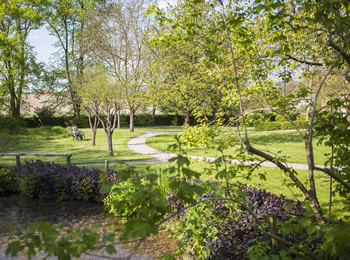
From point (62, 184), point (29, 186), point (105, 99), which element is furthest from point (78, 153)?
point (62, 184)

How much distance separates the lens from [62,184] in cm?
923

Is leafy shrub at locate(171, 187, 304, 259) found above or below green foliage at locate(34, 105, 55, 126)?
below

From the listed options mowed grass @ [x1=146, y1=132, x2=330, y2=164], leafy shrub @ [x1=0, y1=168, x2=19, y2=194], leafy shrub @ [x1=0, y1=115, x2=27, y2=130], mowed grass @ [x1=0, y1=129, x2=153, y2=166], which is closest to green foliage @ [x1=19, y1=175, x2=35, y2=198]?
leafy shrub @ [x1=0, y1=168, x2=19, y2=194]

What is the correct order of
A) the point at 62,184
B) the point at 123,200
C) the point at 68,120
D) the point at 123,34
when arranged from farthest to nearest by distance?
1. the point at 68,120
2. the point at 123,34
3. the point at 62,184
4. the point at 123,200

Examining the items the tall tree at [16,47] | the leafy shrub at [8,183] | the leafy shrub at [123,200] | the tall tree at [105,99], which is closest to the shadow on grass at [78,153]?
the tall tree at [105,99]

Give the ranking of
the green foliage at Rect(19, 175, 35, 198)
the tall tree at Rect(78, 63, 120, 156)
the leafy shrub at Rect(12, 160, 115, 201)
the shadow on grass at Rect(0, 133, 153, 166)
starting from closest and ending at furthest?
1. the leafy shrub at Rect(12, 160, 115, 201)
2. the green foliage at Rect(19, 175, 35, 198)
3. the shadow on grass at Rect(0, 133, 153, 166)
4. the tall tree at Rect(78, 63, 120, 156)

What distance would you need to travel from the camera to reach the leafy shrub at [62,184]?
8742mm

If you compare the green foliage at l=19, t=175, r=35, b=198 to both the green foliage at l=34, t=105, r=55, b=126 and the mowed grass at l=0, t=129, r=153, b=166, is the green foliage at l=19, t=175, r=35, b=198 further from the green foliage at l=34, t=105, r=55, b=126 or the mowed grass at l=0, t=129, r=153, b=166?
the green foliage at l=34, t=105, r=55, b=126

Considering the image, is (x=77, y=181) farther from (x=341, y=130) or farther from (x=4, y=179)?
(x=341, y=130)

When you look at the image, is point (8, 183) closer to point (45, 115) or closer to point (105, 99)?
point (105, 99)

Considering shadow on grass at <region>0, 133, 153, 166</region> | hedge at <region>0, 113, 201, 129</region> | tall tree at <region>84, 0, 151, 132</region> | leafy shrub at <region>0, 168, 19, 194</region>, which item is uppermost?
tall tree at <region>84, 0, 151, 132</region>

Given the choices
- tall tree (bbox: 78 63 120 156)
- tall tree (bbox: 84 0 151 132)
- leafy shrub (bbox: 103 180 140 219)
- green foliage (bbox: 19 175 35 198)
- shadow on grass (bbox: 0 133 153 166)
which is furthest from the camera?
tall tree (bbox: 84 0 151 132)

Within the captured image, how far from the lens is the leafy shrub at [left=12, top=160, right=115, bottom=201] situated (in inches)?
344

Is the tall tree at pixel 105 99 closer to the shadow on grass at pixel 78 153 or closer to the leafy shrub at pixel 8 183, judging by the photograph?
the shadow on grass at pixel 78 153
